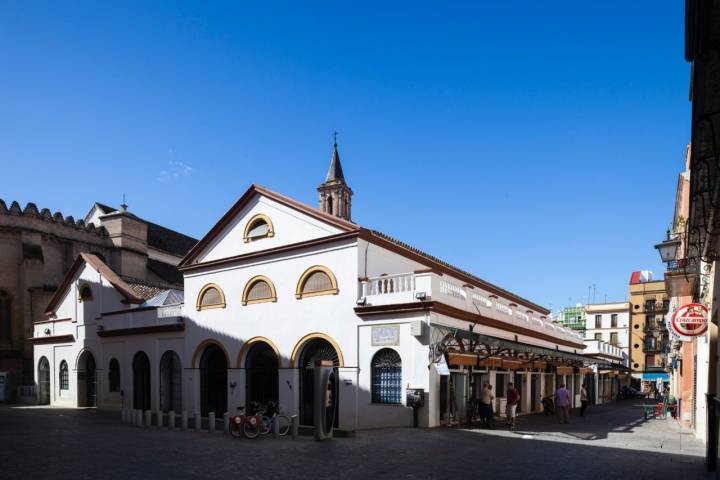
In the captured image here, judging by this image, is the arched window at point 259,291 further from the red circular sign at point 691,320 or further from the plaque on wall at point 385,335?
the red circular sign at point 691,320

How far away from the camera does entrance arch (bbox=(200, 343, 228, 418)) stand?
24.1 m

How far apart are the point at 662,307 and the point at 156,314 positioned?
5982 centimetres

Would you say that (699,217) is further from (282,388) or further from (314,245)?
(282,388)

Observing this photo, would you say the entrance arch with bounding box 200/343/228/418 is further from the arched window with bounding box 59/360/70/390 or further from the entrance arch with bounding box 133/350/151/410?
the arched window with bounding box 59/360/70/390

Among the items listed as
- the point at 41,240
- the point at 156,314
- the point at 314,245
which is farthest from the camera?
the point at 41,240

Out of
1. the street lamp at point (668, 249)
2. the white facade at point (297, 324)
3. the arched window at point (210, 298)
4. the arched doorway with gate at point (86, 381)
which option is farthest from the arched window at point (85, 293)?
the street lamp at point (668, 249)

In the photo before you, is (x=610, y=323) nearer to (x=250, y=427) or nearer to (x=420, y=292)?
(x=420, y=292)

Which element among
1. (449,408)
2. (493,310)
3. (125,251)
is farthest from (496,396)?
(125,251)

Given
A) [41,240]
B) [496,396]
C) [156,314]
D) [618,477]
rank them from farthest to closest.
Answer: [41,240] → [156,314] → [496,396] → [618,477]

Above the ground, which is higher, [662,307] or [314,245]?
[314,245]

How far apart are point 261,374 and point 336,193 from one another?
32.7m

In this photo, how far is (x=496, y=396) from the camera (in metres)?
22.9

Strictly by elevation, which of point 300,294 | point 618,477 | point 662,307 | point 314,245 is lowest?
point 662,307

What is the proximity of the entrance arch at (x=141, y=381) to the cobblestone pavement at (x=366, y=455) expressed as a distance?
9879 mm
